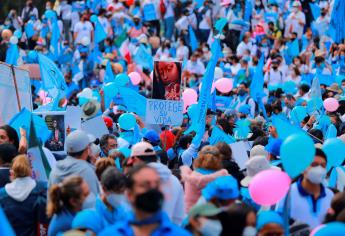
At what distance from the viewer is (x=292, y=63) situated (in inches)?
908

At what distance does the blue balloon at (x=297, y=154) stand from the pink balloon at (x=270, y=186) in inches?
4.0

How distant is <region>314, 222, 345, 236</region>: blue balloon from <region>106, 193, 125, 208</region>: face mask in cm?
147

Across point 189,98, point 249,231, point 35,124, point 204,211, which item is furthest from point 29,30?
point 249,231

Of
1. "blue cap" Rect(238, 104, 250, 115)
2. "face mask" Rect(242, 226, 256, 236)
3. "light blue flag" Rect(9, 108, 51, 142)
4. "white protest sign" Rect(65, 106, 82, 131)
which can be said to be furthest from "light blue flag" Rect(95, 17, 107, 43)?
"face mask" Rect(242, 226, 256, 236)

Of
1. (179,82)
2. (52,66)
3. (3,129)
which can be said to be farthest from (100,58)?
(3,129)

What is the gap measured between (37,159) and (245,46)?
49.0 feet

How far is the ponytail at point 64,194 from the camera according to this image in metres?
6.88

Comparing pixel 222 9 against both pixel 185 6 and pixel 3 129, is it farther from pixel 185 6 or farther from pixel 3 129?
pixel 3 129

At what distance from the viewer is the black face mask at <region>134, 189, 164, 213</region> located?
5.67 meters

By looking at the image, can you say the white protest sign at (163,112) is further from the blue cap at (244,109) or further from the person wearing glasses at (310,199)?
the person wearing glasses at (310,199)

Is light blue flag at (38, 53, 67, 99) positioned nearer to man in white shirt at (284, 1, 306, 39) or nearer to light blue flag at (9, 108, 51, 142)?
light blue flag at (9, 108, 51, 142)

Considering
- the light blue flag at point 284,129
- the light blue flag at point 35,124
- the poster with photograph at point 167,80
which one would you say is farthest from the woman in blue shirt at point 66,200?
the poster with photograph at point 167,80

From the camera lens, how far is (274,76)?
2080 centimetres

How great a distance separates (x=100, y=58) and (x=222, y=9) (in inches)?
141
